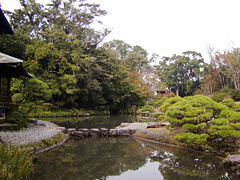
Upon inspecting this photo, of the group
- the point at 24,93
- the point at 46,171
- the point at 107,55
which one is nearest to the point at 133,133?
the point at 46,171

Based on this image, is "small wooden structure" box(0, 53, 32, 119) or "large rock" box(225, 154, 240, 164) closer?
"large rock" box(225, 154, 240, 164)

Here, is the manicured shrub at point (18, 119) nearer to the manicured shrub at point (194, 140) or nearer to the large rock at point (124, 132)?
the large rock at point (124, 132)

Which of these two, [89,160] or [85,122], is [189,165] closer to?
[89,160]

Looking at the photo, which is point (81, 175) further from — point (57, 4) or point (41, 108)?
point (57, 4)

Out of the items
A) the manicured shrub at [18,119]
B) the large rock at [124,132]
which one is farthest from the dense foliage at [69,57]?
the large rock at [124,132]

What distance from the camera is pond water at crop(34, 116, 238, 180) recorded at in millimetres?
4914

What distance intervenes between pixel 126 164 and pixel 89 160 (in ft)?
3.75

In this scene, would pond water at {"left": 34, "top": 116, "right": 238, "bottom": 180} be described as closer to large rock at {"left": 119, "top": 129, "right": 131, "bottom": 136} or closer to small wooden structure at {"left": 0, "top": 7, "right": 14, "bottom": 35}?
large rock at {"left": 119, "top": 129, "right": 131, "bottom": 136}

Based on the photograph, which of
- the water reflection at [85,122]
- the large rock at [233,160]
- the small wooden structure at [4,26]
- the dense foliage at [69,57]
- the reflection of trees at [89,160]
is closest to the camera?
the reflection of trees at [89,160]

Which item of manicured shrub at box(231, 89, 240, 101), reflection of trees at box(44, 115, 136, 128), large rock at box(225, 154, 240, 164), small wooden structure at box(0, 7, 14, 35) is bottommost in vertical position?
reflection of trees at box(44, 115, 136, 128)

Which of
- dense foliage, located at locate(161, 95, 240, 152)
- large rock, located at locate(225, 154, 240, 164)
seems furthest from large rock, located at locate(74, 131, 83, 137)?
large rock, located at locate(225, 154, 240, 164)

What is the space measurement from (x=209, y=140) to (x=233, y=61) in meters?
22.5

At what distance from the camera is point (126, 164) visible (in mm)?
5848

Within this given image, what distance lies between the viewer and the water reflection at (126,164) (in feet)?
16.2
